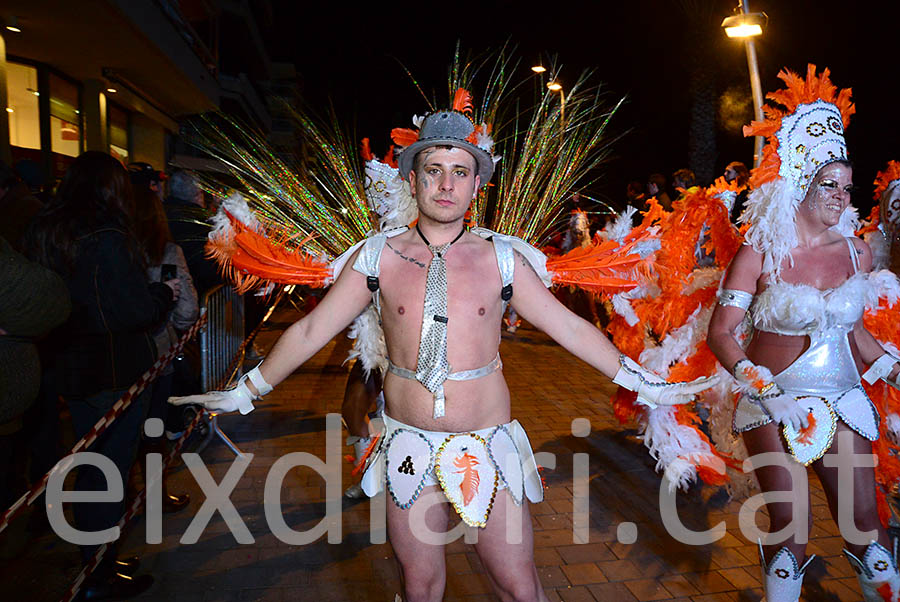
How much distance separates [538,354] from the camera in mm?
9555

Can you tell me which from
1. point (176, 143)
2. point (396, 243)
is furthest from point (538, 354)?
point (176, 143)

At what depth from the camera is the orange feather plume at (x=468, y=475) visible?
2324 mm

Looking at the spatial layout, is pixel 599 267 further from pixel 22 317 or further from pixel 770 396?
pixel 22 317

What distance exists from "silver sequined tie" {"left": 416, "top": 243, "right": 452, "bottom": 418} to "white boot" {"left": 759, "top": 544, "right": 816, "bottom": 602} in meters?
1.66

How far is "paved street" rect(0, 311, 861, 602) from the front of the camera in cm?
333

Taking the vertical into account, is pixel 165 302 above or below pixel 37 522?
above

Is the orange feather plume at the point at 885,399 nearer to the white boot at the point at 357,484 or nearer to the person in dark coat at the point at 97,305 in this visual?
the white boot at the point at 357,484

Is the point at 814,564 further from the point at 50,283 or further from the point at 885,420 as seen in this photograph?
the point at 50,283

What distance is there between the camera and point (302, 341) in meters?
2.49

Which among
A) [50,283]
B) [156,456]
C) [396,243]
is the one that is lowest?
[156,456]

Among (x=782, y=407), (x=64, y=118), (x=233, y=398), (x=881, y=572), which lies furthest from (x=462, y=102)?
(x=64, y=118)

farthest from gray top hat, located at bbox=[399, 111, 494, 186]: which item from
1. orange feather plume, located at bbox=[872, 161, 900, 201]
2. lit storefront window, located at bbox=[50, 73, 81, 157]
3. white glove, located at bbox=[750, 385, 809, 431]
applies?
lit storefront window, located at bbox=[50, 73, 81, 157]

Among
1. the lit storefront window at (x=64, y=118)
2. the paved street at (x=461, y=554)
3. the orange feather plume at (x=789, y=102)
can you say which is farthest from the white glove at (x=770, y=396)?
the lit storefront window at (x=64, y=118)

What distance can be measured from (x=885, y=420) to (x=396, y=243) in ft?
9.61
